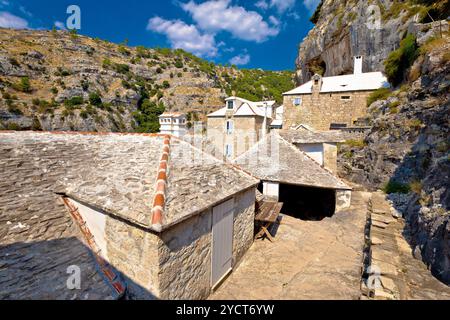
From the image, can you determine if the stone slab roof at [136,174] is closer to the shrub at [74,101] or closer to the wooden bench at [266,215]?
the wooden bench at [266,215]

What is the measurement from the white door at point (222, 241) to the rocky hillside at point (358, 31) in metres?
24.7

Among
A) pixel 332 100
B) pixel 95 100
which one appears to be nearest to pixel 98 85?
pixel 95 100

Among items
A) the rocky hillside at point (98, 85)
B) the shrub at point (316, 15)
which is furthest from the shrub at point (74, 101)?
the shrub at point (316, 15)

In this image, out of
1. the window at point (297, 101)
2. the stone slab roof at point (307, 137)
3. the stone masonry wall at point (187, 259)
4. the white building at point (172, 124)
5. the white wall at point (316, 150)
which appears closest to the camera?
the stone masonry wall at point (187, 259)

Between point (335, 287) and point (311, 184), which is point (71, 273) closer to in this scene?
point (335, 287)

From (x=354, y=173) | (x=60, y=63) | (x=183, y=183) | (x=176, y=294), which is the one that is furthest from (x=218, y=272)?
(x=60, y=63)

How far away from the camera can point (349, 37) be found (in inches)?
1215

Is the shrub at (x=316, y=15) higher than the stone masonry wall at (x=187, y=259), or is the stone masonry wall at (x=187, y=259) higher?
the shrub at (x=316, y=15)

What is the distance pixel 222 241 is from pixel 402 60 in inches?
994

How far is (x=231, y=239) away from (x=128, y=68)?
258ft

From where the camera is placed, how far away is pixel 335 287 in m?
5.93

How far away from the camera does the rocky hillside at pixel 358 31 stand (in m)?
23.5

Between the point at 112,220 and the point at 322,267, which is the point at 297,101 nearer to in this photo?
the point at 322,267

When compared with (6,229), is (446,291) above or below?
below
